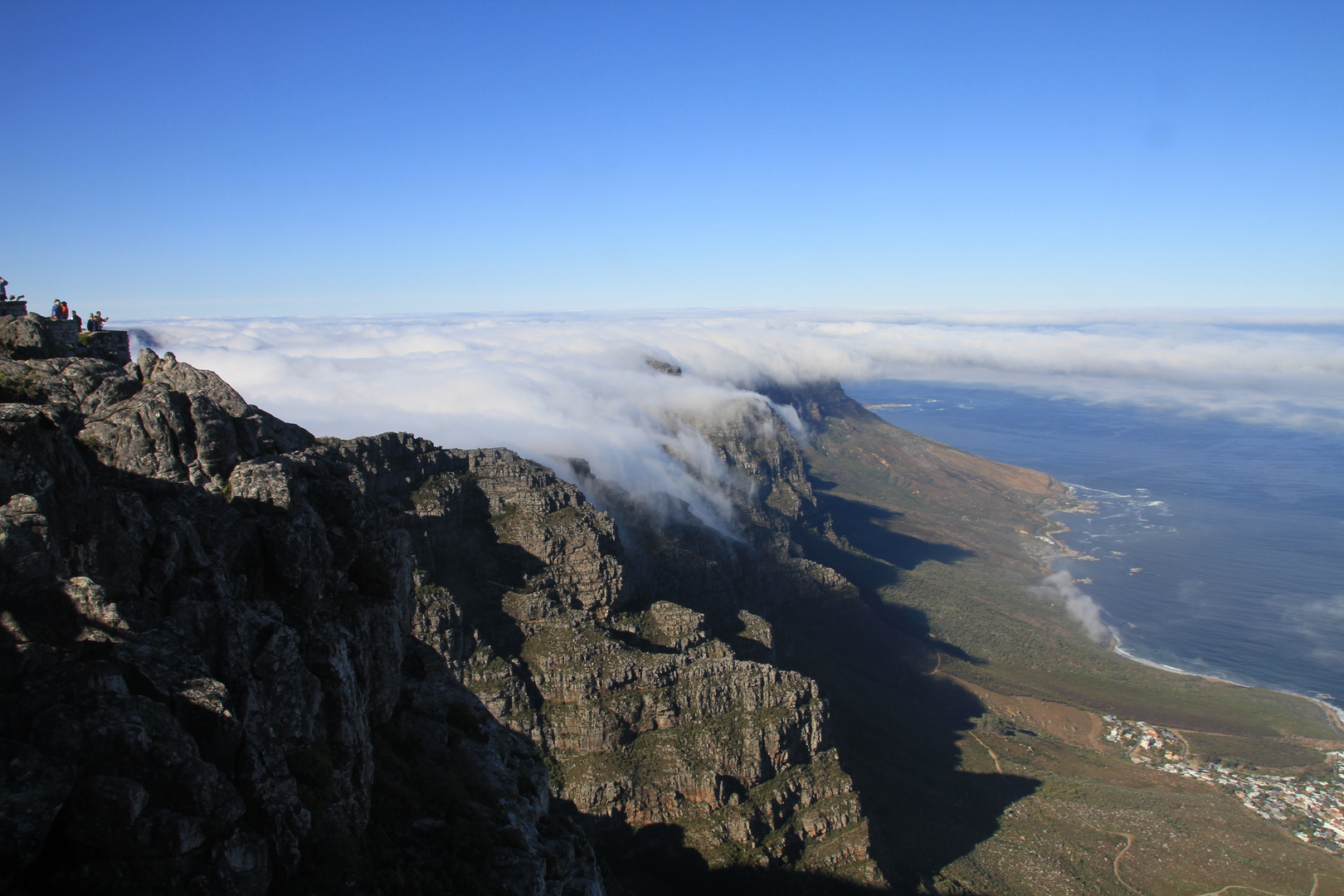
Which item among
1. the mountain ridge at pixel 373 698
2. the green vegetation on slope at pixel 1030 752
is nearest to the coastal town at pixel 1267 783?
the green vegetation on slope at pixel 1030 752

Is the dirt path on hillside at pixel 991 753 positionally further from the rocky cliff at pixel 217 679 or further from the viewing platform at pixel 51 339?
the viewing platform at pixel 51 339

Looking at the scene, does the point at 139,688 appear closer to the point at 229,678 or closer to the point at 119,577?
the point at 229,678

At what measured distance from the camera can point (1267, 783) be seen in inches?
4633

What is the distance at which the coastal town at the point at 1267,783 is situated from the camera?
10450cm

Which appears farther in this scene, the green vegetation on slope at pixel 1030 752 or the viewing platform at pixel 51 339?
the green vegetation on slope at pixel 1030 752

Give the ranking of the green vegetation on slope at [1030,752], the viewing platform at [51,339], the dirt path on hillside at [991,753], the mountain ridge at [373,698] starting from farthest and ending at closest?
the dirt path on hillside at [991,753]
the green vegetation on slope at [1030,752]
the viewing platform at [51,339]
the mountain ridge at [373,698]

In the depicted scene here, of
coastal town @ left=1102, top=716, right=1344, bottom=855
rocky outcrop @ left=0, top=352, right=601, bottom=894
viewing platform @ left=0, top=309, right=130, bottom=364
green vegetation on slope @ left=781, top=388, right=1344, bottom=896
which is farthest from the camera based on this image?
coastal town @ left=1102, top=716, right=1344, bottom=855

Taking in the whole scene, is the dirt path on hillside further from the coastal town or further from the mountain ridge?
the coastal town

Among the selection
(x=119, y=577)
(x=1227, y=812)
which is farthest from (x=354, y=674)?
(x=1227, y=812)

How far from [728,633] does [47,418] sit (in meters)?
92.4

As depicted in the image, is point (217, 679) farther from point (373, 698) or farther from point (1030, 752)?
point (1030, 752)

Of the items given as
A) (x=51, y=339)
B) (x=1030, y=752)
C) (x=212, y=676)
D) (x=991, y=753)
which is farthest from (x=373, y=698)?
(x=1030, y=752)

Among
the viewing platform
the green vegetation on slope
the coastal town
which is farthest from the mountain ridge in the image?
the coastal town

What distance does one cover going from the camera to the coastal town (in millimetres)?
104500
